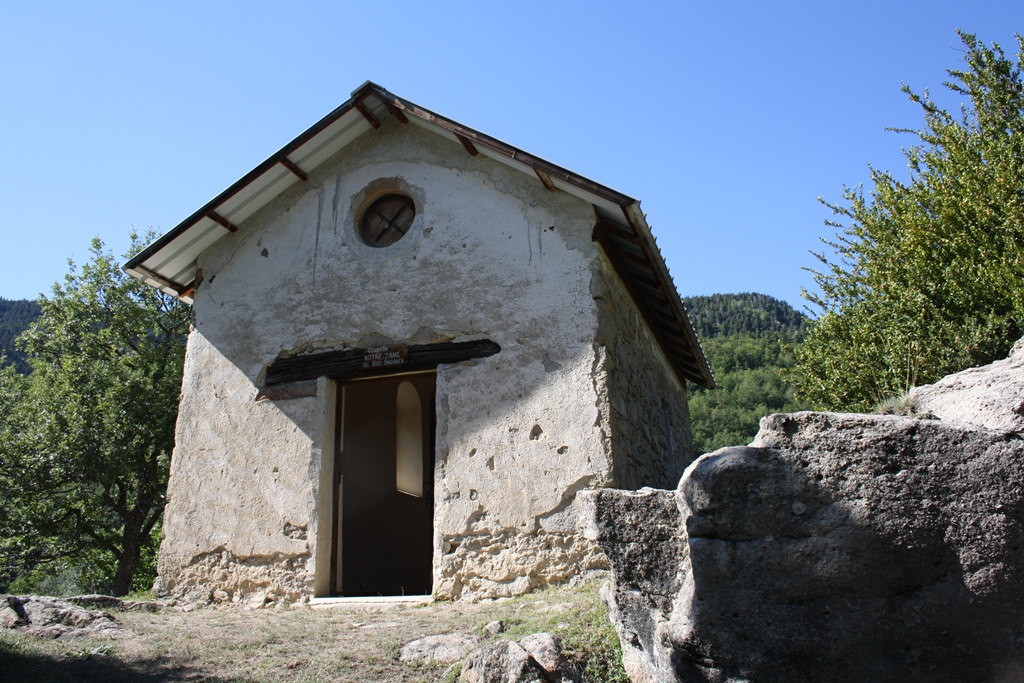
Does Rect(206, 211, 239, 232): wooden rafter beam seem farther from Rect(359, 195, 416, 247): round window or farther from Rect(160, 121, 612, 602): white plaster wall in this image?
Rect(359, 195, 416, 247): round window

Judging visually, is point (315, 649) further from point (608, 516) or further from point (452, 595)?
point (608, 516)

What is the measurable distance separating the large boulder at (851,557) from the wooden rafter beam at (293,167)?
6.39m

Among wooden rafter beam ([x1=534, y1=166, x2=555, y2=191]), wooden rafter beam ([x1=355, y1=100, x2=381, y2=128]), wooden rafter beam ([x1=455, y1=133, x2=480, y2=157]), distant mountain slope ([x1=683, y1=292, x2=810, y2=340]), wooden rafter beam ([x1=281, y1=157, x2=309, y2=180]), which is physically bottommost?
wooden rafter beam ([x1=534, y1=166, x2=555, y2=191])

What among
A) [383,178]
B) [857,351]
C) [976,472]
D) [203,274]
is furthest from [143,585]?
[976,472]

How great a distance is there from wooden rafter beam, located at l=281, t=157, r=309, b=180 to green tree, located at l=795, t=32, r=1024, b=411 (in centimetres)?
779

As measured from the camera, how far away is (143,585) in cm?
1977

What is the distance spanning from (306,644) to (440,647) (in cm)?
117

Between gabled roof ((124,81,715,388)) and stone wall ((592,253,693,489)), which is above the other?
gabled roof ((124,81,715,388))

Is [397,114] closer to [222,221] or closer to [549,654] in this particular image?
[222,221]

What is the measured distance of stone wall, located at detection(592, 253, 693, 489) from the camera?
712cm

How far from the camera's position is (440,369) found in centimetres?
758

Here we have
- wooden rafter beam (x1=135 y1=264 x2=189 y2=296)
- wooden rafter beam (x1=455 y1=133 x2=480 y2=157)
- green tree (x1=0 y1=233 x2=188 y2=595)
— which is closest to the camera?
wooden rafter beam (x1=455 y1=133 x2=480 y2=157)

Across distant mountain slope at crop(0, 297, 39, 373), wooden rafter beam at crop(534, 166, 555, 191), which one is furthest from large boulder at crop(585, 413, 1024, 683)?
distant mountain slope at crop(0, 297, 39, 373)

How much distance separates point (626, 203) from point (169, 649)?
17.2ft
